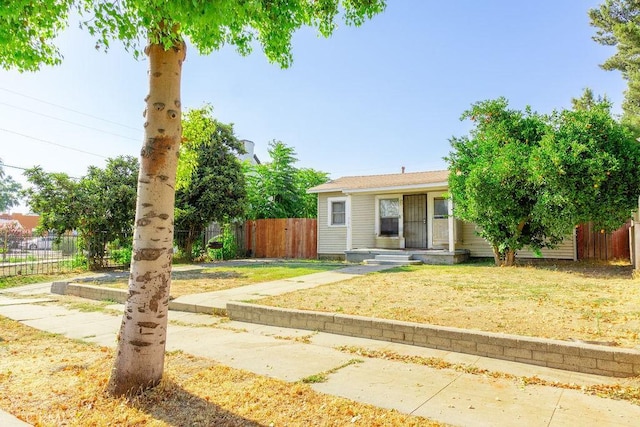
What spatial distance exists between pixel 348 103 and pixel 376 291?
12860mm

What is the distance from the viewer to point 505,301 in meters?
6.41

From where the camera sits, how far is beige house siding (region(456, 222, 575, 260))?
1370 cm

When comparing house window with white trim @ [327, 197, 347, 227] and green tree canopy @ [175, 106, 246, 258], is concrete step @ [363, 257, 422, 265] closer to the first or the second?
house window with white trim @ [327, 197, 347, 227]

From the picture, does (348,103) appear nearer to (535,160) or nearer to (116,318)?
(535,160)

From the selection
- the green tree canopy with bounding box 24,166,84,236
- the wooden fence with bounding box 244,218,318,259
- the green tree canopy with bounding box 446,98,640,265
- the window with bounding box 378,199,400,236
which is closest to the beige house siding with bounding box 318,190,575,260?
the window with bounding box 378,199,400,236

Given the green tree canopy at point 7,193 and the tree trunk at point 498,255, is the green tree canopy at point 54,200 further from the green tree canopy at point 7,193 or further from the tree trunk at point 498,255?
the green tree canopy at point 7,193

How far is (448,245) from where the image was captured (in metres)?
15.0

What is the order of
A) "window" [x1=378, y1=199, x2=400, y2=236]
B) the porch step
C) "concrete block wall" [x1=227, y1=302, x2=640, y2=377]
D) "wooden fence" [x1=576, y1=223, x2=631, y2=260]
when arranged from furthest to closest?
1. "window" [x1=378, y1=199, x2=400, y2=236]
2. the porch step
3. "wooden fence" [x1=576, y1=223, x2=631, y2=260]
4. "concrete block wall" [x1=227, y1=302, x2=640, y2=377]

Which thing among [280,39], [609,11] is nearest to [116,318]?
[280,39]

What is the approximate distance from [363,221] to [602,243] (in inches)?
341

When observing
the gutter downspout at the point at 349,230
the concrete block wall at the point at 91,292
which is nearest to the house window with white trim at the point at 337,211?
the gutter downspout at the point at 349,230

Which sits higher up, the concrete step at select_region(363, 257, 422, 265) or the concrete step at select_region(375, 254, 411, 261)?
the concrete step at select_region(375, 254, 411, 261)

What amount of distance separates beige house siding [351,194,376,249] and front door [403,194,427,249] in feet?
4.77

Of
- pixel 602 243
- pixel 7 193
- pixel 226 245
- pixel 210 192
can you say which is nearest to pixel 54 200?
pixel 210 192
